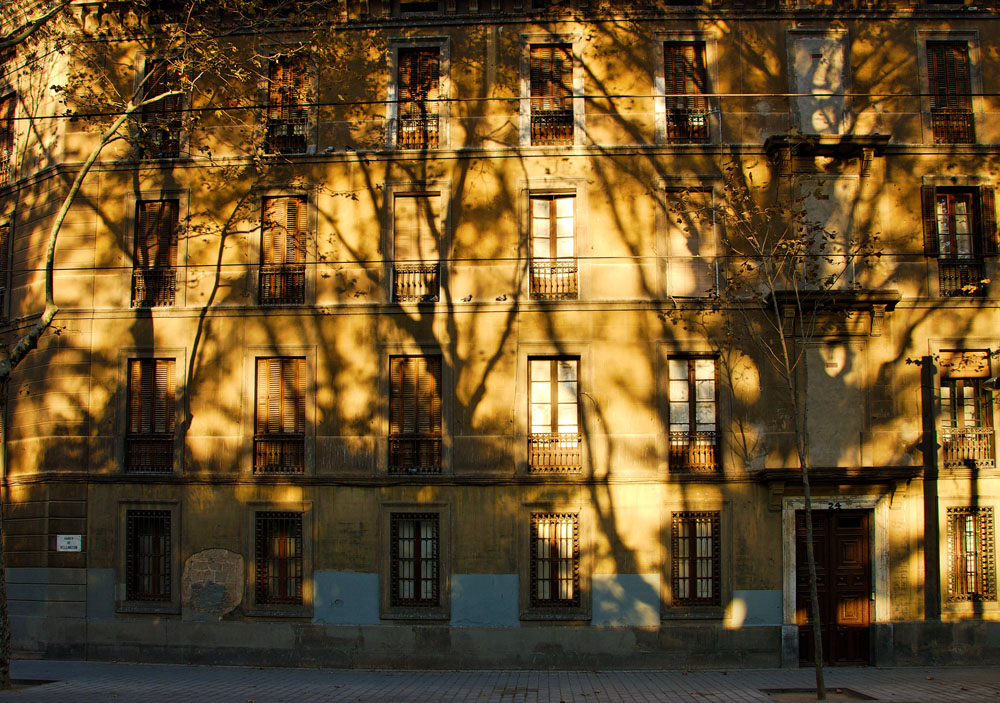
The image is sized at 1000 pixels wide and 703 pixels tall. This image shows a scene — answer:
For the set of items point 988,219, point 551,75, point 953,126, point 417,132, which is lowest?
point 988,219

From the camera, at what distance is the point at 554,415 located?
17.8 m

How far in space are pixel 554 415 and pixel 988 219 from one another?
10.5 m

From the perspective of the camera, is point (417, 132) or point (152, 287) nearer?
point (417, 132)

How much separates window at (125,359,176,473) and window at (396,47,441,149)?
7559 mm

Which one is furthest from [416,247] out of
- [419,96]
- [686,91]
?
[686,91]

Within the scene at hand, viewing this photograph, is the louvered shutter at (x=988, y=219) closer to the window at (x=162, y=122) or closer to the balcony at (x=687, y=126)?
the balcony at (x=687, y=126)

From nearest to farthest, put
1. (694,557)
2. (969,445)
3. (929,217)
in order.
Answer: (694,557), (969,445), (929,217)

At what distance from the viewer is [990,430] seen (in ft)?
57.7

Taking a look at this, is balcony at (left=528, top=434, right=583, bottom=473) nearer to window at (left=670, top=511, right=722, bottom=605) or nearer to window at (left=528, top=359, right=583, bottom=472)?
window at (left=528, top=359, right=583, bottom=472)

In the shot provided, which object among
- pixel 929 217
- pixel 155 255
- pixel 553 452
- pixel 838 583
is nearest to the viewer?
pixel 838 583

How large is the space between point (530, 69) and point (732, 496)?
1052 centimetres

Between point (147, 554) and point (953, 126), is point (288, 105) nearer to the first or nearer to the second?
point (147, 554)

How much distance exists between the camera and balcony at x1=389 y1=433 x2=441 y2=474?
17781 millimetres

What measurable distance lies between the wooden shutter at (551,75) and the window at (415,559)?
9.59 metres
